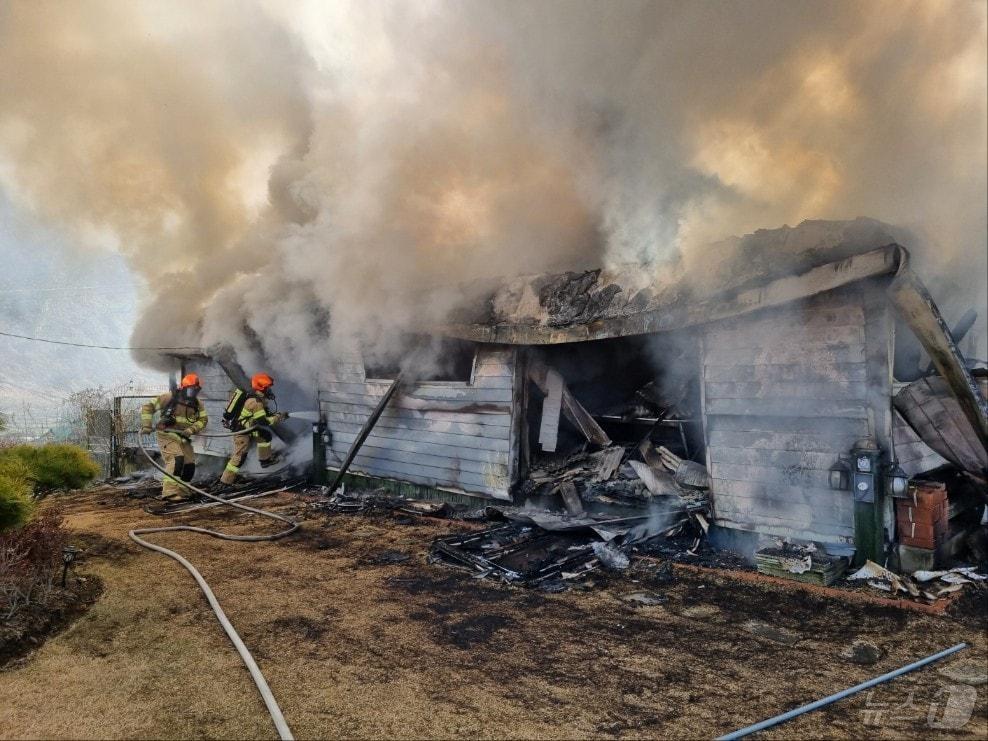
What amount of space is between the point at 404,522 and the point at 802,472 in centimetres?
533

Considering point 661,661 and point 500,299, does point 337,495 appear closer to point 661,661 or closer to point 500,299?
point 500,299

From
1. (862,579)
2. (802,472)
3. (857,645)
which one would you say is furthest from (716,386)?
(857,645)

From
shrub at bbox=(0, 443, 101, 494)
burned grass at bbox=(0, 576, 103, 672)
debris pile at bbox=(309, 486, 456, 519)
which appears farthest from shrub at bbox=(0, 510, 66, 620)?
debris pile at bbox=(309, 486, 456, 519)

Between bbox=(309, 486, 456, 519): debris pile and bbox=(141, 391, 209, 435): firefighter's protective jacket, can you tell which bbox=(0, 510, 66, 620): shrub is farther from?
bbox=(141, 391, 209, 435): firefighter's protective jacket

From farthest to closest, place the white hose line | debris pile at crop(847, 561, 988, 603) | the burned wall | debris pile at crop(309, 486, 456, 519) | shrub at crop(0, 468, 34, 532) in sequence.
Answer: debris pile at crop(309, 486, 456, 519) < the burned wall < debris pile at crop(847, 561, 988, 603) < shrub at crop(0, 468, 34, 532) < the white hose line

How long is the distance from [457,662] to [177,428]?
879 centimetres

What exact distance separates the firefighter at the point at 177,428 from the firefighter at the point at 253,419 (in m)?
0.64

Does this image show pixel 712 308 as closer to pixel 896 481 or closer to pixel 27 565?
pixel 896 481

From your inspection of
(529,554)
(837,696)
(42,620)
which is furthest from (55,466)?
(837,696)

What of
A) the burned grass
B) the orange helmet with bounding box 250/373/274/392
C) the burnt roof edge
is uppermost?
the burnt roof edge

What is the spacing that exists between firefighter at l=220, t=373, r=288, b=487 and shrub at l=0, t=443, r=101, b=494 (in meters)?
2.89

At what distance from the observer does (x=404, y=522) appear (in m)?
8.61

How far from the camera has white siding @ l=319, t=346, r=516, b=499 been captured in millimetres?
8422

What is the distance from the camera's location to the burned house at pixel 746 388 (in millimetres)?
5398
